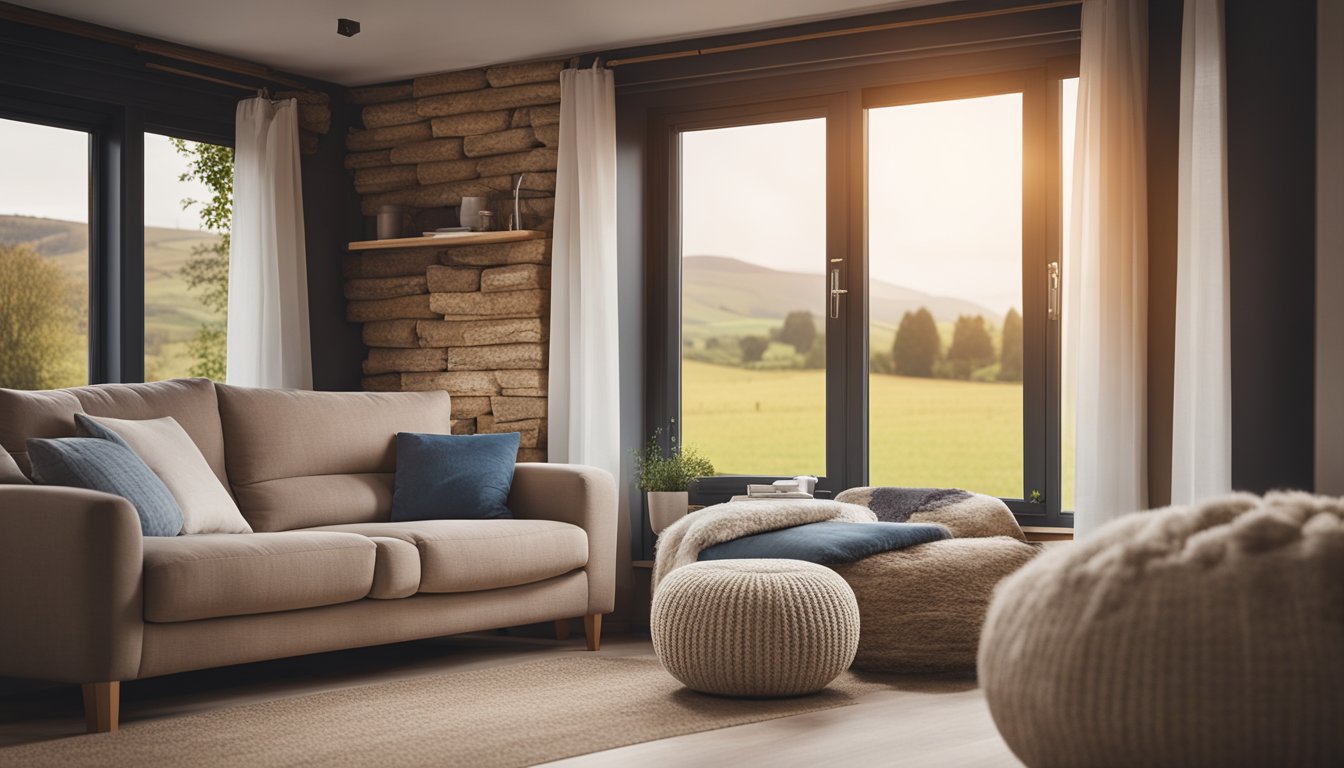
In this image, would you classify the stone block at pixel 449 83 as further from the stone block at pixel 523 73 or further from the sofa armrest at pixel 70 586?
the sofa armrest at pixel 70 586

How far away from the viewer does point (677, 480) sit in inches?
205

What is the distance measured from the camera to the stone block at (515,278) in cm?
566

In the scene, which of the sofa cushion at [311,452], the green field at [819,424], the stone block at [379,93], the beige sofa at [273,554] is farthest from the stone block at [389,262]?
the green field at [819,424]

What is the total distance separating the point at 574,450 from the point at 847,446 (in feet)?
3.73

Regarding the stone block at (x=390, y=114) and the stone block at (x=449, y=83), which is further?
the stone block at (x=390, y=114)

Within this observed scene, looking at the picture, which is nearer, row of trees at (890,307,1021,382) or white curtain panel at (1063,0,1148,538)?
white curtain panel at (1063,0,1148,538)

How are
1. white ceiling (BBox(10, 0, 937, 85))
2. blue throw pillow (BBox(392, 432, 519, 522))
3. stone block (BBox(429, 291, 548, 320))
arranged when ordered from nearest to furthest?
blue throw pillow (BBox(392, 432, 519, 522)) < white ceiling (BBox(10, 0, 937, 85)) < stone block (BBox(429, 291, 548, 320))

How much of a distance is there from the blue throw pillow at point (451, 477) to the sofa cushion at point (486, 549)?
0.72 ft

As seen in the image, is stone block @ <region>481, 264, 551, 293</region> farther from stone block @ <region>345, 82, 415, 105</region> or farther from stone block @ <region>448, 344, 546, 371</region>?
stone block @ <region>345, 82, 415, 105</region>

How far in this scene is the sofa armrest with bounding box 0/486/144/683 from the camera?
3225mm

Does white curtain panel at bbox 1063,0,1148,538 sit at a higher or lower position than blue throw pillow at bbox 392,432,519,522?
higher

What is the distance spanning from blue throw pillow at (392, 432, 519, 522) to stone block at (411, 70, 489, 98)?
180cm

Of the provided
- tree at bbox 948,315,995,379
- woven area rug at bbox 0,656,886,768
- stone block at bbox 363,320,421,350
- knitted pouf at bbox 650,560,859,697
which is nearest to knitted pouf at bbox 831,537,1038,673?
woven area rug at bbox 0,656,886,768

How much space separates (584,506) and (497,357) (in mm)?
1284
